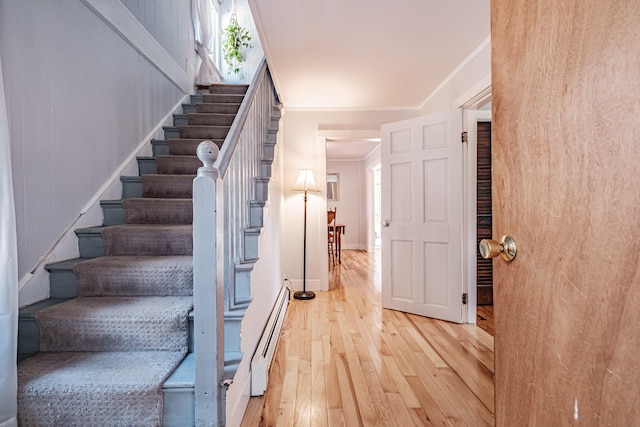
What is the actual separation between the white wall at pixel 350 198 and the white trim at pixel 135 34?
17.0 ft

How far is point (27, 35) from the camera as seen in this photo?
1530 mm

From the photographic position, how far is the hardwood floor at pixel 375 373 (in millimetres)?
1539

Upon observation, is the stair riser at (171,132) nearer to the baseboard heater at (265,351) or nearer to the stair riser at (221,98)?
the stair riser at (221,98)

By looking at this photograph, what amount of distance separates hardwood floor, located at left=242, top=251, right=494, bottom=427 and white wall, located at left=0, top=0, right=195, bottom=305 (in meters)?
1.48

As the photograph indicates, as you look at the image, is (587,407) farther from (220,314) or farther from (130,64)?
(130,64)

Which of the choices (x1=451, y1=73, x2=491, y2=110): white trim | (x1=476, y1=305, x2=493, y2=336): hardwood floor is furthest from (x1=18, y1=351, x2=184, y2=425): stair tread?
(x1=451, y1=73, x2=491, y2=110): white trim

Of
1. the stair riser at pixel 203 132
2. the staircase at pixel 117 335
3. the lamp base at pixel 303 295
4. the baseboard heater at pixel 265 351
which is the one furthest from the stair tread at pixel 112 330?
the lamp base at pixel 303 295

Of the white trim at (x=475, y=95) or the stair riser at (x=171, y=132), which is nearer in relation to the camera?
the white trim at (x=475, y=95)

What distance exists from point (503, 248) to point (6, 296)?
1609 mm

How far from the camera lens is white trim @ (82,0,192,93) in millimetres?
2072

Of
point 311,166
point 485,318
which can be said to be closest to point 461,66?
point 311,166

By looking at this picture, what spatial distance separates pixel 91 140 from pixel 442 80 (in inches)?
121

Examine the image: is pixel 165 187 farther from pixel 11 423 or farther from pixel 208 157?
pixel 11 423

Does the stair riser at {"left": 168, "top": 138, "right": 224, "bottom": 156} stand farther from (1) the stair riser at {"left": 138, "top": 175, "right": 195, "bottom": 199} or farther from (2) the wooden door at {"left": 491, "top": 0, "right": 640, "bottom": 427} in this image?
(2) the wooden door at {"left": 491, "top": 0, "right": 640, "bottom": 427}
